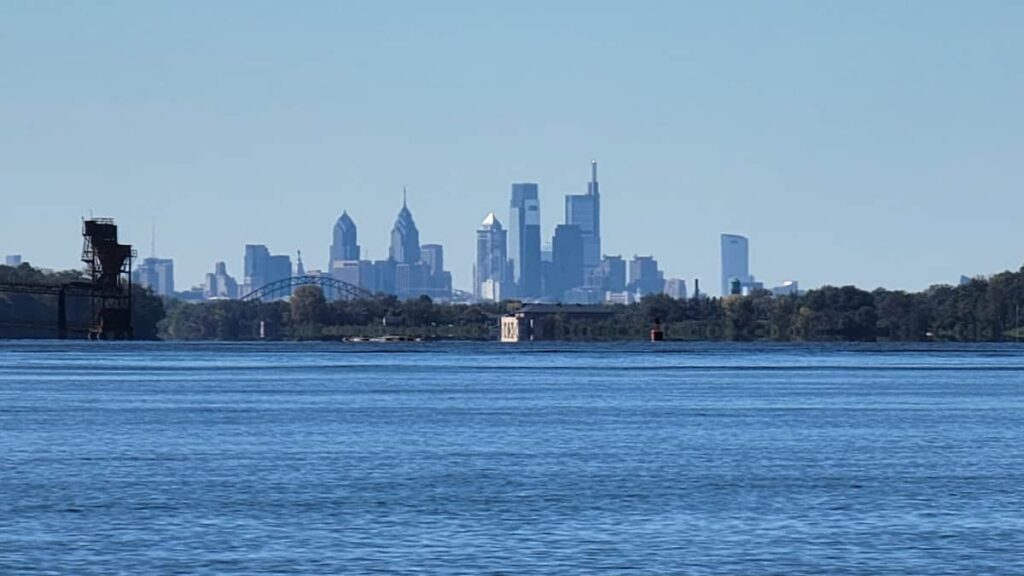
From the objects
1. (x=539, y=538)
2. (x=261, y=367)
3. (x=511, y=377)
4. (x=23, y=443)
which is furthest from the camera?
(x=261, y=367)

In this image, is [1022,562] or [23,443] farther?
[23,443]

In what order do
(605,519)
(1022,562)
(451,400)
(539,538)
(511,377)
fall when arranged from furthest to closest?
(511,377) → (451,400) → (605,519) → (539,538) → (1022,562)

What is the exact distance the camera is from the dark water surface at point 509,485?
3666 cm

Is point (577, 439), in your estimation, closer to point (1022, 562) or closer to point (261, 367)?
point (1022, 562)

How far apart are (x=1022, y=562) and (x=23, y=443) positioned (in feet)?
104

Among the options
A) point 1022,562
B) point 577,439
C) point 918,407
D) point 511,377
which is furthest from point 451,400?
point 1022,562

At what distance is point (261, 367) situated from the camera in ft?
497

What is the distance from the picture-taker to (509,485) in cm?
4753

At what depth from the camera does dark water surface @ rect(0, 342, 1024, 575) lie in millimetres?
36656

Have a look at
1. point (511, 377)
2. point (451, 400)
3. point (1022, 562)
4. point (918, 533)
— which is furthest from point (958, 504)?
point (511, 377)

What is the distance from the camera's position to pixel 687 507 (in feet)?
143

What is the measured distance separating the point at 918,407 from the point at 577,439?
85.4 ft

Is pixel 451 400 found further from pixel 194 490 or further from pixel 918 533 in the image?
pixel 918 533

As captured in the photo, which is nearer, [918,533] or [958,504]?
[918,533]
